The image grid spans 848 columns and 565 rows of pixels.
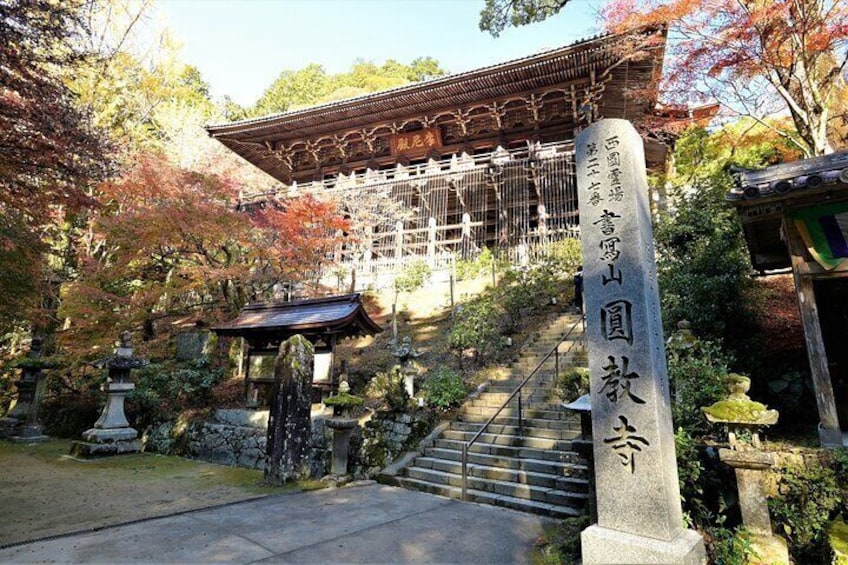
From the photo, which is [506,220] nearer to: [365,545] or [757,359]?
[757,359]

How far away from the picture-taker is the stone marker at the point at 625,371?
328 cm

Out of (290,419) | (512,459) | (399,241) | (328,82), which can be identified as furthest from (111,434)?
(328,82)

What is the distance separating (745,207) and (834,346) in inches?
159

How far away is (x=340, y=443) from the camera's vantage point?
740 cm

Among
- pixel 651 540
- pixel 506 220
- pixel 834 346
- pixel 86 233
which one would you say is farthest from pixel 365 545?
pixel 86 233

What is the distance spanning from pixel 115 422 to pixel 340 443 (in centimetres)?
645

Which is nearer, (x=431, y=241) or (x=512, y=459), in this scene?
(x=512, y=459)

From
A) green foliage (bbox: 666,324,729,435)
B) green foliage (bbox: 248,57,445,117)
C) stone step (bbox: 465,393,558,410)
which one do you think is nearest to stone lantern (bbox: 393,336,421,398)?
stone step (bbox: 465,393,558,410)

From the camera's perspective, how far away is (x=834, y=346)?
739 cm

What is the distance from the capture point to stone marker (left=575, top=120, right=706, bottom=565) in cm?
328

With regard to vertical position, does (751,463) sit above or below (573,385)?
below

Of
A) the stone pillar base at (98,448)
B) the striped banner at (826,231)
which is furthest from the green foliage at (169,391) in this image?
the striped banner at (826,231)

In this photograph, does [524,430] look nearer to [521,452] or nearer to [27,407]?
[521,452]

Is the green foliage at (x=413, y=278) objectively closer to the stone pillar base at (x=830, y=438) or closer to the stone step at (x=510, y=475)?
the stone step at (x=510, y=475)
